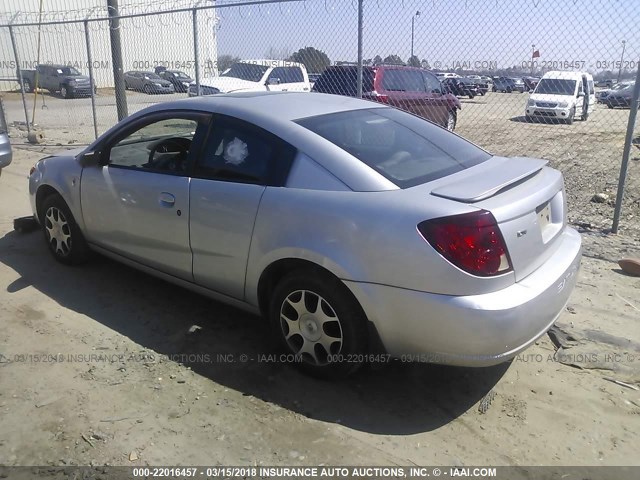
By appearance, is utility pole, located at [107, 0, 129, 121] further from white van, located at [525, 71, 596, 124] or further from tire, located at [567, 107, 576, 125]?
tire, located at [567, 107, 576, 125]

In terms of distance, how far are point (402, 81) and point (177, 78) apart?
1343cm

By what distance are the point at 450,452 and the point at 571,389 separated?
1.00 metres

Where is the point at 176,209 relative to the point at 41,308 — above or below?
above

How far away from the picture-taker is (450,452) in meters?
2.65

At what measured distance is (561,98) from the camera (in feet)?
64.7

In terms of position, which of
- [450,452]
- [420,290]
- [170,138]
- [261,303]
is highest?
[170,138]

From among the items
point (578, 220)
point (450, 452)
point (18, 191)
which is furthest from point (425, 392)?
point (18, 191)

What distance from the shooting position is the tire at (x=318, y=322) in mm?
2898

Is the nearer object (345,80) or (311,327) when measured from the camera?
(311,327)

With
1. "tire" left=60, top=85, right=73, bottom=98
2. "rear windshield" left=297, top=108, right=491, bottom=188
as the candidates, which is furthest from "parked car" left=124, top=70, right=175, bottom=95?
"rear windshield" left=297, top=108, right=491, bottom=188

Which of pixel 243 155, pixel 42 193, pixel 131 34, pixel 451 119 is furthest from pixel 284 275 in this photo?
pixel 131 34

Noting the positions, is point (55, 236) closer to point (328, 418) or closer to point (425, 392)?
point (328, 418)

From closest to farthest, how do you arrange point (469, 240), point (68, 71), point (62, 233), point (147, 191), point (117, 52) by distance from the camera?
point (469, 240)
point (147, 191)
point (62, 233)
point (117, 52)
point (68, 71)

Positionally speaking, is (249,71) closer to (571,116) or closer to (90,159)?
(90,159)
